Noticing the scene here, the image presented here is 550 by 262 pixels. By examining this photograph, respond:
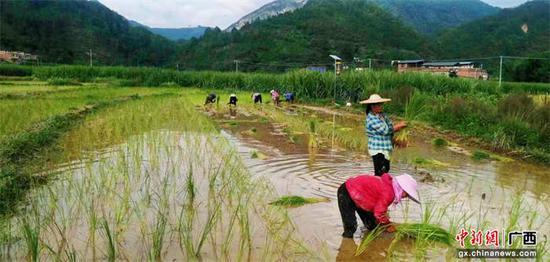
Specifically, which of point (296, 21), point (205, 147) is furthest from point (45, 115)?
point (296, 21)

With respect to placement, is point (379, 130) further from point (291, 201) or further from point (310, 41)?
point (310, 41)

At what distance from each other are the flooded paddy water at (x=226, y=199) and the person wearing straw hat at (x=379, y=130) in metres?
0.54

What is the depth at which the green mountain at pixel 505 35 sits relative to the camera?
50.8 metres

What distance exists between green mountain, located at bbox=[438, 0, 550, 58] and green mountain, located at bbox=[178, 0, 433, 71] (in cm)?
343

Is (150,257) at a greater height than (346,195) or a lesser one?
lesser

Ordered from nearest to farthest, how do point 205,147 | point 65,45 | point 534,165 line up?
point 534,165
point 205,147
point 65,45

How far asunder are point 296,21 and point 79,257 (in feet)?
213

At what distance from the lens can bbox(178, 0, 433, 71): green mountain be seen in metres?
55.4

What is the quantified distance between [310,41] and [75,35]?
33.5m

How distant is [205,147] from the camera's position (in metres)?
8.20

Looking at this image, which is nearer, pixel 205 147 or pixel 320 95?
pixel 205 147

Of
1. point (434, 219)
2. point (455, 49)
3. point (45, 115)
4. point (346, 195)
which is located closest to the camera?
point (346, 195)

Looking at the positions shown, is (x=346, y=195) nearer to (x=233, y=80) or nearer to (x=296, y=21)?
(x=233, y=80)

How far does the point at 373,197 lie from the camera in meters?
3.97
